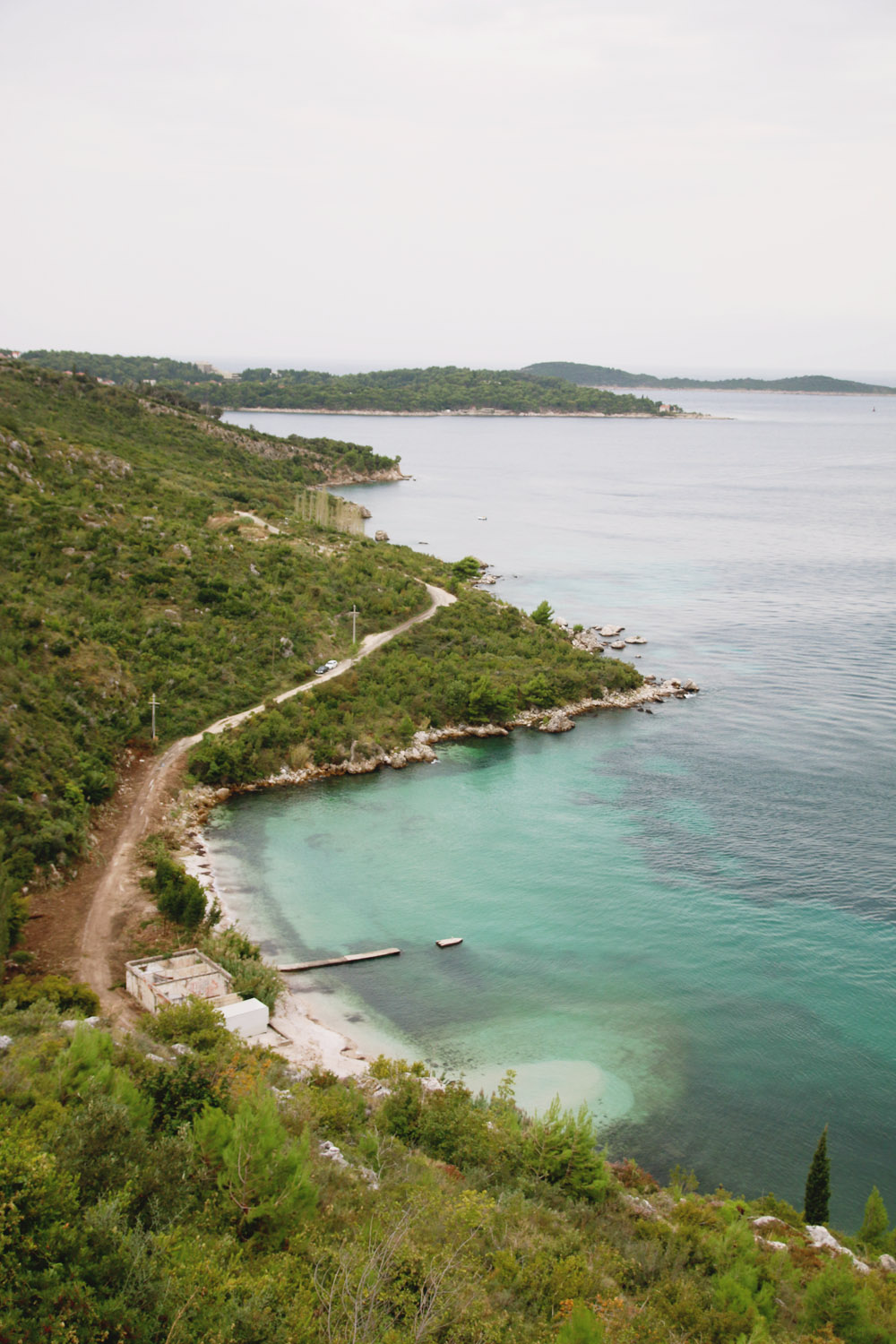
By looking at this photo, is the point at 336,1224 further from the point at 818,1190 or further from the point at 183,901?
the point at 183,901

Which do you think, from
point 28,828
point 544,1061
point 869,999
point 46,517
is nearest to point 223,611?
point 46,517

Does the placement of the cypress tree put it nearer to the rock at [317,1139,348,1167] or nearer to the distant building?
the rock at [317,1139,348,1167]

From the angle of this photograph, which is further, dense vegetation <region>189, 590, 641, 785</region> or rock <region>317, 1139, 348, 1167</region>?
dense vegetation <region>189, 590, 641, 785</region>

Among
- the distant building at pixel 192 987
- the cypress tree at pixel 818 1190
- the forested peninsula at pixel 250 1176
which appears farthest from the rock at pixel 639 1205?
the distant building at pixel 192 987

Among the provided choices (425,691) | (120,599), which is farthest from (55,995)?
(120,599)

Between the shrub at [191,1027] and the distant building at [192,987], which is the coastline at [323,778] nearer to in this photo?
the distant building at [192,987]

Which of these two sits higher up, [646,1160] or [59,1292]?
[59,1292]

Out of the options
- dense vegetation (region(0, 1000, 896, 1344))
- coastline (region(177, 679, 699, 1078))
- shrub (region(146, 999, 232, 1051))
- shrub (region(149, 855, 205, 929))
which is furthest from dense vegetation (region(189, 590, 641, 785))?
dense vegetation (region(0, 1000, 896, 1344))

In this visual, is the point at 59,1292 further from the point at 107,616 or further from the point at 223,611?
the point at 223,611
